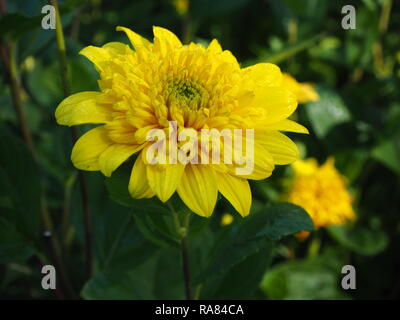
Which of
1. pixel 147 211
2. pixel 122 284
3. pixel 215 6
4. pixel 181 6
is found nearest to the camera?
pixel 147 211

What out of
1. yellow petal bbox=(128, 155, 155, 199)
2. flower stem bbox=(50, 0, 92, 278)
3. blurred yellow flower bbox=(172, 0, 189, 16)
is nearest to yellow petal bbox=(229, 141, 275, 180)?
yellow petal bbox=(128, 155, 155, 199)

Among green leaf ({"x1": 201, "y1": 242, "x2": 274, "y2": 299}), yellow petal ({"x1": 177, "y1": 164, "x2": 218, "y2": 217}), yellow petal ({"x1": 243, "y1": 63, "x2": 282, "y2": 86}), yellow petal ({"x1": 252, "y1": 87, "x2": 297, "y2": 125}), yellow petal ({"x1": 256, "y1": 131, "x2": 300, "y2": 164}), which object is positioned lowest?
green leaf ({"x1": 201, "y1": 242, "x2": 274, "y2": 299})

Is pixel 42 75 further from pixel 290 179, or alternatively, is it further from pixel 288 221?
pixel 288 221

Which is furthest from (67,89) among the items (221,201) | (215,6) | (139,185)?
(215,6)

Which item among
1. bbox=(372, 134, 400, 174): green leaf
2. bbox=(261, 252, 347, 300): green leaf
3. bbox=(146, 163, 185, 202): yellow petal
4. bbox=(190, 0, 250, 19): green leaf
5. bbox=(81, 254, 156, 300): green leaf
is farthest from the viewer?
bbox=(190, 0, 250, 19): green leaf

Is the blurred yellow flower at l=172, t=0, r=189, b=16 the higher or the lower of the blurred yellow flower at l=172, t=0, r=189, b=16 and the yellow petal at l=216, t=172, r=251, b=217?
the higher

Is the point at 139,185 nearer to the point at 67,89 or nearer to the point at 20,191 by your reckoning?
the point at 67,89

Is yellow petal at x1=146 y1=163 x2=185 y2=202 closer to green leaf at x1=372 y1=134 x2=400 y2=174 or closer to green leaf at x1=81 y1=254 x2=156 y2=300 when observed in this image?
green leaf at x1=81 y1=254 x2=156 y2=300
